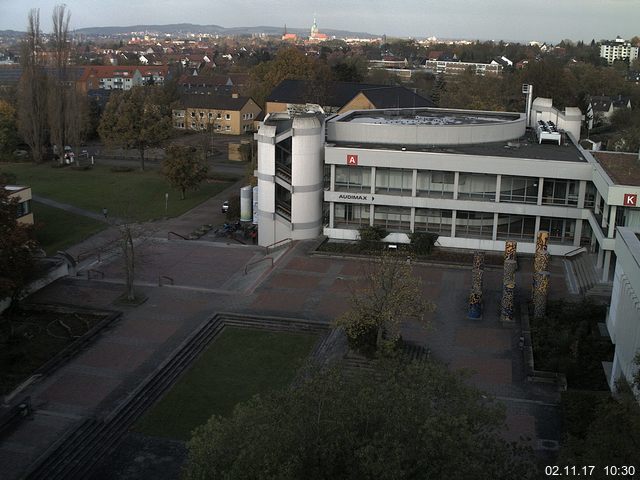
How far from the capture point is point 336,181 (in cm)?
4147

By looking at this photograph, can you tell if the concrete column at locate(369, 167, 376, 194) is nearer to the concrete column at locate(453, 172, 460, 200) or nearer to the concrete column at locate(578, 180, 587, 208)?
the concrete column at locate(453, 172, 460, 200)

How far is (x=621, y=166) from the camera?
3734 centimetres

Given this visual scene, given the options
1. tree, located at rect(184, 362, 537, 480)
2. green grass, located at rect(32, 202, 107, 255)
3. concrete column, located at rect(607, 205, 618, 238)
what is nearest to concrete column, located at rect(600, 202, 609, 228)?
concrete column, located at rect(607, 205, 618, 238)

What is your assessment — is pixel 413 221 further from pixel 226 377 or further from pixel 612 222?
pixel 226 377

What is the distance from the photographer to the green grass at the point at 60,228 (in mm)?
40875

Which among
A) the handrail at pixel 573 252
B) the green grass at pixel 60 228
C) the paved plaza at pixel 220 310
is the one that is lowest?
the paved plaza at pixel 220 310

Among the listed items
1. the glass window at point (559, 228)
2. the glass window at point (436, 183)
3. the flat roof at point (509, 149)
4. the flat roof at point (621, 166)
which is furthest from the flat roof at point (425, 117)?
the glass window at point (559, 228)

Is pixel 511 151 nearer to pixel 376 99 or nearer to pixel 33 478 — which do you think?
pixel 33 478

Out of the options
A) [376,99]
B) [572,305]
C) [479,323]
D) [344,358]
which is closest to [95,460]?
[344,358]

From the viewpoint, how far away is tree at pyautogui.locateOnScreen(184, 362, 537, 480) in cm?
1190

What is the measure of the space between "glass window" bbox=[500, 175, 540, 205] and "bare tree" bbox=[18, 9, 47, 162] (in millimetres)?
45364

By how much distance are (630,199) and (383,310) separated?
45.7ft

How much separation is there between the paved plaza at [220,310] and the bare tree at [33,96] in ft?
93.1

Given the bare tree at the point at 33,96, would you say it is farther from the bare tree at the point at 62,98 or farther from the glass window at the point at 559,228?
the glass window at the point at 559,228
